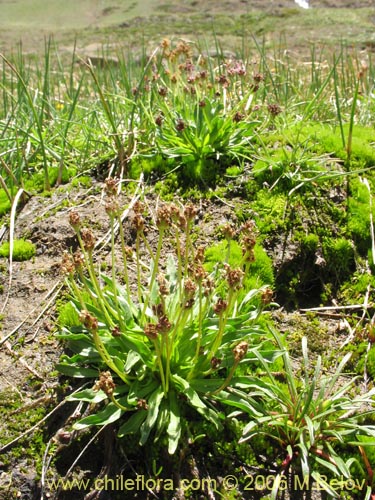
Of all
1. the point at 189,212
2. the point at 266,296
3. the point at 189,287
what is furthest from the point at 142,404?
the point at 189,212

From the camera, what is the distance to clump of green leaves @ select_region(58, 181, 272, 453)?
7.49 ft

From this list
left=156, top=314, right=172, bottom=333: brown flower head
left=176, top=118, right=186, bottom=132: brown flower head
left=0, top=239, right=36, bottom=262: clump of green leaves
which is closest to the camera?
left=156, top=314, right=172, bottom=333: brown flower head

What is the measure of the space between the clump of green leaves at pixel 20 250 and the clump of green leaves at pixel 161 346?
0.94 m

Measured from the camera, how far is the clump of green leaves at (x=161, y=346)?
89.9 inches

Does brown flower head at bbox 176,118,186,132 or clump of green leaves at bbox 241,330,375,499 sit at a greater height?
brown flower head at bbox 176,118,186,132

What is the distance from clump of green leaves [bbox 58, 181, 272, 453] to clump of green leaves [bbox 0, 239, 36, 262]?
936mm

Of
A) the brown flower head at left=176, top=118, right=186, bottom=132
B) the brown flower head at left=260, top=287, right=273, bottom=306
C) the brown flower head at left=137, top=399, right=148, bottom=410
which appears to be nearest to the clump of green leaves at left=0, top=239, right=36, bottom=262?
the brown flower head at left=176, top=118, right=186, bottom=132

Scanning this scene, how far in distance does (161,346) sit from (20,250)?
69.6 inches

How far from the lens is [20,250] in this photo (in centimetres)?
355

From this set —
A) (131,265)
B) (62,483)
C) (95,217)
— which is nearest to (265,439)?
(62,483)

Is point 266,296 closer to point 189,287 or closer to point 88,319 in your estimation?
point 189,287

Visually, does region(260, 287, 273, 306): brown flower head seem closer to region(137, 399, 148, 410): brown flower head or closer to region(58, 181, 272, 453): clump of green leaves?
region(58, 181, 272, 453): clump of green leaves

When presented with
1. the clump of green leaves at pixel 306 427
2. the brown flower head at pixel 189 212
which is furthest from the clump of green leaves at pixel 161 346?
the clump of green leaves at pixel 306 427

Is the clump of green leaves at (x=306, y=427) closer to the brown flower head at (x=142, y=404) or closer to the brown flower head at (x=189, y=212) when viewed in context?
the brown flower head at (x=142, y=404)
